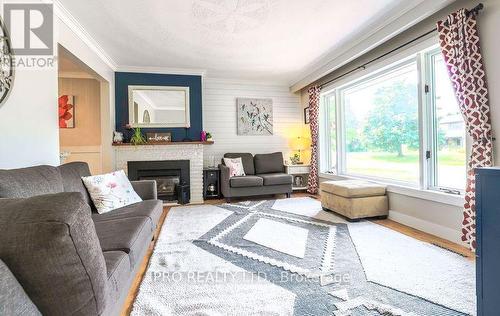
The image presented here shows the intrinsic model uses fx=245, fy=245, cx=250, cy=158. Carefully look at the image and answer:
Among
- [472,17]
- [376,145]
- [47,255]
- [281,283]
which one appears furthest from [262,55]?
[47,255]

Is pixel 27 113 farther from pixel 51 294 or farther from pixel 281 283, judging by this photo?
pixel 281 283

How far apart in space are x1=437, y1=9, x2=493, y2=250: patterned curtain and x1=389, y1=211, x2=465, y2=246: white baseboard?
0.20 m

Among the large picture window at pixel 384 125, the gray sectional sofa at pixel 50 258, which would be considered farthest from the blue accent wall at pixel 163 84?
the gray sectional sofa at pixel 50 258

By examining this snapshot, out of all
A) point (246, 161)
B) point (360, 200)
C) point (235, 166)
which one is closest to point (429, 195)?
point (360, 200)

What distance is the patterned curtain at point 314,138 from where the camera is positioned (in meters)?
4.96

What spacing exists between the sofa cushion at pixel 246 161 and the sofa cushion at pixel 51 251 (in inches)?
169

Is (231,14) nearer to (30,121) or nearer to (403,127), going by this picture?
(30,121)

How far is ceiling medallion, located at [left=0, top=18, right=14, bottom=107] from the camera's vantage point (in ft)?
5.78

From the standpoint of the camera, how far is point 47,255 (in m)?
0.66

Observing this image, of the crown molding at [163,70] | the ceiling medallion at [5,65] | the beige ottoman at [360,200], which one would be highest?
the crown molding at [163,70]

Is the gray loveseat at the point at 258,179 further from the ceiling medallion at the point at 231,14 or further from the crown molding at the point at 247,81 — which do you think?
the ceiling medallion at the point at 231,14

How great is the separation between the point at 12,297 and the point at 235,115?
16.3 feet

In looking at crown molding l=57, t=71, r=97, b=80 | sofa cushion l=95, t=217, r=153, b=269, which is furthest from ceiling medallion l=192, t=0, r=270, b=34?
crown molding l=57, t=71, r=97, b=80

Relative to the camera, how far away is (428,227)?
8.95ft
